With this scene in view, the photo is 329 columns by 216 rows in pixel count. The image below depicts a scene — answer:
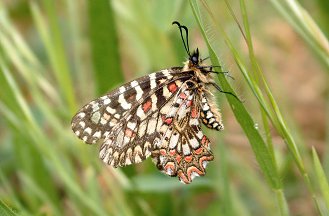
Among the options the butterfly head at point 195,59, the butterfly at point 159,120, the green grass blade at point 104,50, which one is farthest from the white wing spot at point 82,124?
the green grass blade at point 104,50

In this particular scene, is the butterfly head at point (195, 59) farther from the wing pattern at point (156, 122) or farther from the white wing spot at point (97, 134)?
the white wing spot at point (97, 134)

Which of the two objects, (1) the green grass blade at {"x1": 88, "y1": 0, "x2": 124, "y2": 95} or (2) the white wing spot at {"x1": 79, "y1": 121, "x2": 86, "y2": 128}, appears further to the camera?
(1) the green grass blade at {"x1": 88, "y1": 0, "x2": 124, "y2": 95}

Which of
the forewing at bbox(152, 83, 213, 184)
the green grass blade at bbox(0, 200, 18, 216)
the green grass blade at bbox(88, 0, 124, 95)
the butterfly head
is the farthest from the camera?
the green grass blade at bbox(88, 0, 124, 95)

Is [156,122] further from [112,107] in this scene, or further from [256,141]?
[256,141]

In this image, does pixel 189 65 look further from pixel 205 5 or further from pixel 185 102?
pixel 205 5

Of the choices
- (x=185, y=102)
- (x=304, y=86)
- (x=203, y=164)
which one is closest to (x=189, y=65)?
(x=185, y=102)

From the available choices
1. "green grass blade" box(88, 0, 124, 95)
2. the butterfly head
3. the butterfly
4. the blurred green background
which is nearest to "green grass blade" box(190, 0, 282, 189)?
the blurred green background

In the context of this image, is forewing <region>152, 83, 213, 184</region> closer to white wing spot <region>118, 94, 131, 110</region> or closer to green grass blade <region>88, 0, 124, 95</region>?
white wing spot <region>118, 94, 131, 110</region>
